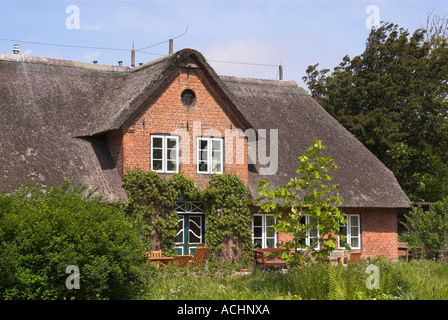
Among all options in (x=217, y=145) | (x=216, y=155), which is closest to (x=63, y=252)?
(x=216, y=155)

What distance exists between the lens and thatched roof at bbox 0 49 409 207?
20.4m

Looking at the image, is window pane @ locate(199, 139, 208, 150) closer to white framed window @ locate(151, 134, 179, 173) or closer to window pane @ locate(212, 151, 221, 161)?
window pane @ locate(212, 151, 221, 161)

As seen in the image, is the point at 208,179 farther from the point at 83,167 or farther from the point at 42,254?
the point at 42,254

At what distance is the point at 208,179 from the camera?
2216cm

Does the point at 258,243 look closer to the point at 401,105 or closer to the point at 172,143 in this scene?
the point at 172,143

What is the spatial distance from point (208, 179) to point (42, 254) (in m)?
9.74

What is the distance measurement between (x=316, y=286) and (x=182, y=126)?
11.5m

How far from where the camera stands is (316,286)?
1144 cm

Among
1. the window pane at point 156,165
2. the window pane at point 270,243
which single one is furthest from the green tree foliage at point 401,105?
the window pane at point 156,165

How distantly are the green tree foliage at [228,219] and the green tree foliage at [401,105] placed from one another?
43.6 feet

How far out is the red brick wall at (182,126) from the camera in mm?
21156

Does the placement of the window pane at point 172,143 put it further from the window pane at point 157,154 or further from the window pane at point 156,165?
the window pane at point 156,165

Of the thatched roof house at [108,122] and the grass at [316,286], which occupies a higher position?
the thatched roof house at [108,122]
